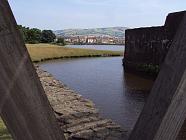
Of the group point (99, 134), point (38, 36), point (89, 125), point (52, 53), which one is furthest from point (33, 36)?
point (99, 134)

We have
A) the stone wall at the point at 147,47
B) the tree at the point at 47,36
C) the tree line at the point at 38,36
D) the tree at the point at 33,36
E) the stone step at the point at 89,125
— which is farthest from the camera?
the tree at the point at 47,36

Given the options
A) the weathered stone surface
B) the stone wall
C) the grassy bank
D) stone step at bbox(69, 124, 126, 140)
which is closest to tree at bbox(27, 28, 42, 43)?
the grassy bank

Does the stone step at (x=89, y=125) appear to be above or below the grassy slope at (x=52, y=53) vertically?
above

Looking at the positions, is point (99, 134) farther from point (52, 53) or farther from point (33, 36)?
point (33, 36)

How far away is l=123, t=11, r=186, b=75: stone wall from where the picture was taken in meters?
25.9

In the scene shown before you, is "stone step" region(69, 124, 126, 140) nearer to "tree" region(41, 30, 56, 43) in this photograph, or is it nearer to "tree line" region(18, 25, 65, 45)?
"tree line" region(18, 25, 65, 45)

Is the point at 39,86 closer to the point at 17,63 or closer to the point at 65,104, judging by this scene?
the point at 17,63

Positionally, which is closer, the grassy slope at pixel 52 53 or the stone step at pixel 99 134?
the stone step at pixel 99 134

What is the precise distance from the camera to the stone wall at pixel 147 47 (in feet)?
84.9

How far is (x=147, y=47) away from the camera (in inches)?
1215

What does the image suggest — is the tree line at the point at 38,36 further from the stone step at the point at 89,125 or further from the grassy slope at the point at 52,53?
the stone step at the point at 89,125

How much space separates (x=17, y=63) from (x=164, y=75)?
0.43 m

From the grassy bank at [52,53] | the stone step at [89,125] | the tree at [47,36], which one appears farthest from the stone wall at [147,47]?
the tree at [47,36]

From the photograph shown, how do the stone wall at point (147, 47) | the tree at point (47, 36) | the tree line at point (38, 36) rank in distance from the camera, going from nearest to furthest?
the stone wall at point (147, 47) → the tree line at point (38, 36) → the tree at point (47, 36)
